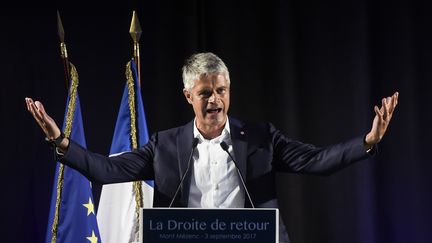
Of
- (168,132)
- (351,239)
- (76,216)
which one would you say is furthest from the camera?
(351,239)

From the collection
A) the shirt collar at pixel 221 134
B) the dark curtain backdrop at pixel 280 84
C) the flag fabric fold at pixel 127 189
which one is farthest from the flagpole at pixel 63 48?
the shirt collar at pixel 221 134

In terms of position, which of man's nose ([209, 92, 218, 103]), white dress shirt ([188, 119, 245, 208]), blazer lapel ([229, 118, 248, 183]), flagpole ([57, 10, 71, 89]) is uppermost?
flagpole ([57, 10, 71, 89])

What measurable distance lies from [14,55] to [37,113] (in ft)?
6.36

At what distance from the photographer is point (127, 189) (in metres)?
3.54

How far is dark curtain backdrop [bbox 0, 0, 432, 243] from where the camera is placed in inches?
152

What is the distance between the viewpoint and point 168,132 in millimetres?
2656

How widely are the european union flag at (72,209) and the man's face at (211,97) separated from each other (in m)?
1.15

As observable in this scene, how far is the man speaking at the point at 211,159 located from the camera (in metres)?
2.43

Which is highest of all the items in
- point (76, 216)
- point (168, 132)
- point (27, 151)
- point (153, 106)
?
point (153, 106)

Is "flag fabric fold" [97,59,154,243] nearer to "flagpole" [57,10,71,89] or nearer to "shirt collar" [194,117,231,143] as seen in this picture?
"flagpole" [57,10,71,89]

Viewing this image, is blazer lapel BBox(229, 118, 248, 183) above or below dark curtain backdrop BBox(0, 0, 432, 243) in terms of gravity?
below

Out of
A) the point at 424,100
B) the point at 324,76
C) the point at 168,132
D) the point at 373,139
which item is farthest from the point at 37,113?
the point at 424,100

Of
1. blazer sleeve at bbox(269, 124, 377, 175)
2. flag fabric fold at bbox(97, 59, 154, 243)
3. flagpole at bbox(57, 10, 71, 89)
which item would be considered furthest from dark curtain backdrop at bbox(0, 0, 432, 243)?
blazer sleeve at bbox(269, 124, 377, 175)

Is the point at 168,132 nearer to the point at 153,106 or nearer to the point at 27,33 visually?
the point at 153,106
